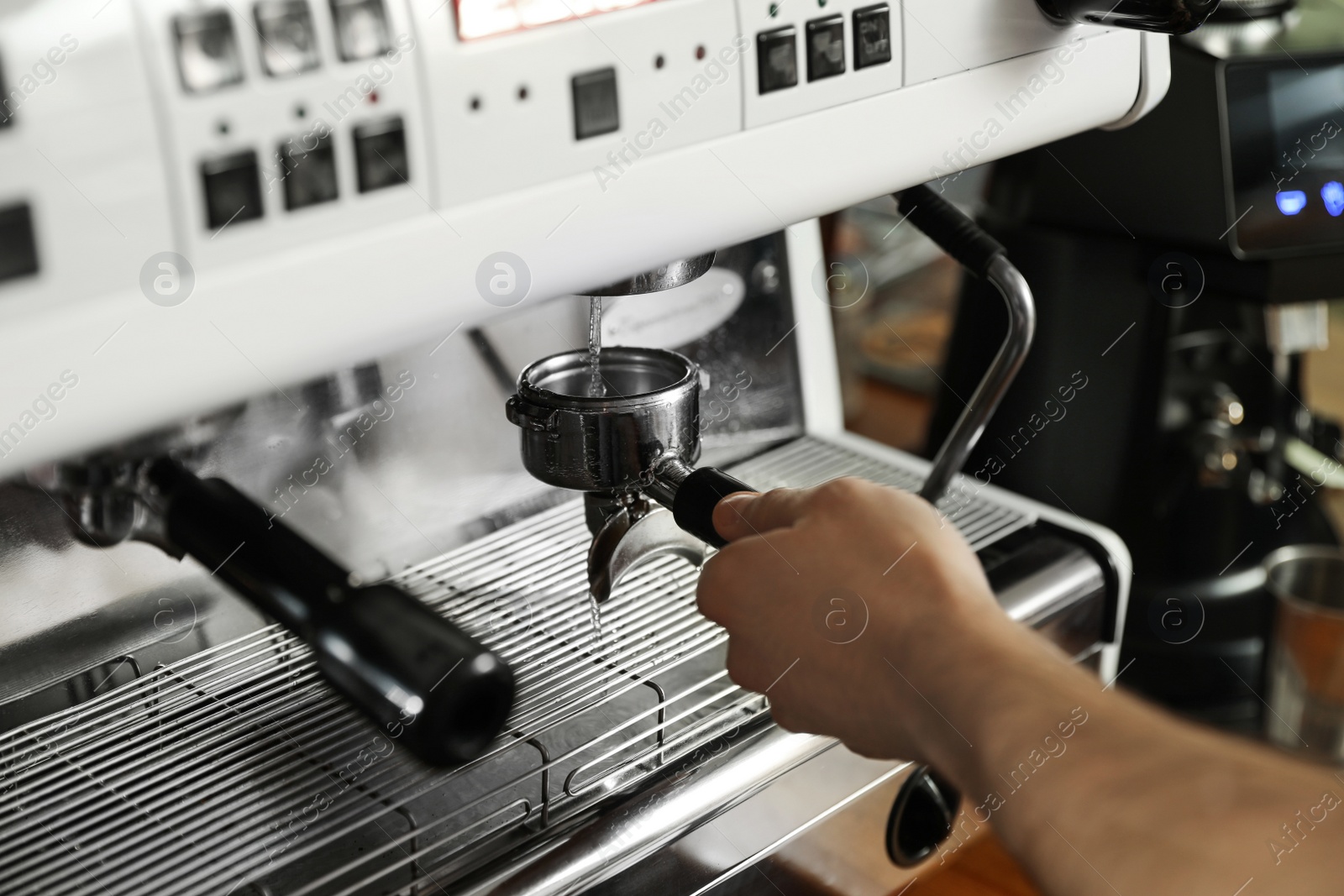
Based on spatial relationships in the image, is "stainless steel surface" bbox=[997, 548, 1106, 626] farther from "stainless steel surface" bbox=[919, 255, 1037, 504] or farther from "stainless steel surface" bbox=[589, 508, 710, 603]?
"stainless steel surface" bbox=[589, 508, 710, 603]

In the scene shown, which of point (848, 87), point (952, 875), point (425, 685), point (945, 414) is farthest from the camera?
point (945, 414)

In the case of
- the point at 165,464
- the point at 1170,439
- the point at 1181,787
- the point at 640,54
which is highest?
the point at 640,54

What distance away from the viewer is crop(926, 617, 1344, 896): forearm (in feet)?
1.28

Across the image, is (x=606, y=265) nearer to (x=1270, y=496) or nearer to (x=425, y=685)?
(x=425, y=685)

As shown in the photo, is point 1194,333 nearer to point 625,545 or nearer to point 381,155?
point 625,545

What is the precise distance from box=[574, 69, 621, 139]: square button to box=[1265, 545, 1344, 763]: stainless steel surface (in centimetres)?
83

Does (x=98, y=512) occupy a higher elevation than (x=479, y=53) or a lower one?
lower

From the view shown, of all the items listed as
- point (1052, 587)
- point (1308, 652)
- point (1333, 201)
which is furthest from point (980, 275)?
point (1308, 652)

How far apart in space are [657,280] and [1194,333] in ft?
2.17

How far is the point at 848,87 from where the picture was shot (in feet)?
1.48

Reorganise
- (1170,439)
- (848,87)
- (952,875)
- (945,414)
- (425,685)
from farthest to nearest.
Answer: (945,414) < (1170,439) < (952,875) < (848,87) < (425,685)

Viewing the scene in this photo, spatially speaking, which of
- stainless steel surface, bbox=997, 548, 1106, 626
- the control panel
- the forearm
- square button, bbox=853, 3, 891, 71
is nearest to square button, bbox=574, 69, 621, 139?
the control panel

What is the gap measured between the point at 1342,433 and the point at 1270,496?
0.13m

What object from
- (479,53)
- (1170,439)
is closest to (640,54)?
(479,53)
